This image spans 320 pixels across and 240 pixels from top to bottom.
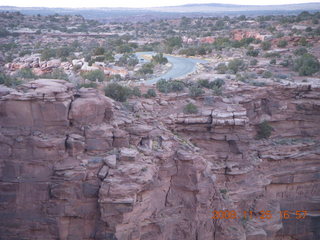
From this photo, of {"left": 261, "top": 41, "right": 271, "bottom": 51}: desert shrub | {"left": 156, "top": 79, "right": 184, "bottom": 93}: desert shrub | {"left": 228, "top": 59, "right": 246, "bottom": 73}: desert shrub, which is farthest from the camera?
{"left": 261, "top": 41, "right": 271, "bottom": 51}: desert shrub

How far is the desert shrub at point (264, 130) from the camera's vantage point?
823 inches

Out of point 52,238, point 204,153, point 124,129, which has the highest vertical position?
point 124,129

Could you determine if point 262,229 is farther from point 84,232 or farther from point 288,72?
point 288,72

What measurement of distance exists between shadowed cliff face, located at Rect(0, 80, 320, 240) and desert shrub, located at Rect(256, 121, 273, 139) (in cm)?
40

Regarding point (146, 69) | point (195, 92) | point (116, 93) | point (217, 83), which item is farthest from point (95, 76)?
point (217, 83)

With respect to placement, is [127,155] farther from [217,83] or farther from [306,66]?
[306,66]

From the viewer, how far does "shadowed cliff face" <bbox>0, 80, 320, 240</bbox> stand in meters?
14.0

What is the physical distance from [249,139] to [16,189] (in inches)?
458

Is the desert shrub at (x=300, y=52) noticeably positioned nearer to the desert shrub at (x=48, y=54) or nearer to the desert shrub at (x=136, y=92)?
the desert shrub at (x=136, y=92)

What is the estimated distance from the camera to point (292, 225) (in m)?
21.5

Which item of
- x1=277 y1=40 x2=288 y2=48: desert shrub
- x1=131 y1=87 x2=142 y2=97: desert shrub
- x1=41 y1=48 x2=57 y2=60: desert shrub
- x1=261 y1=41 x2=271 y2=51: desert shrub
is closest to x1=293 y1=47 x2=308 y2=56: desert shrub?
x1=261 y1=41 x2=271 y2=51: desert shrub

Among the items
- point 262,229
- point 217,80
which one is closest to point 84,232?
point 262,229

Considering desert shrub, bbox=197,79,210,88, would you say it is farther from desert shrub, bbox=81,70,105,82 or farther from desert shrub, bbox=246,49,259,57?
desert shrub, bbox=246,49,259,57
